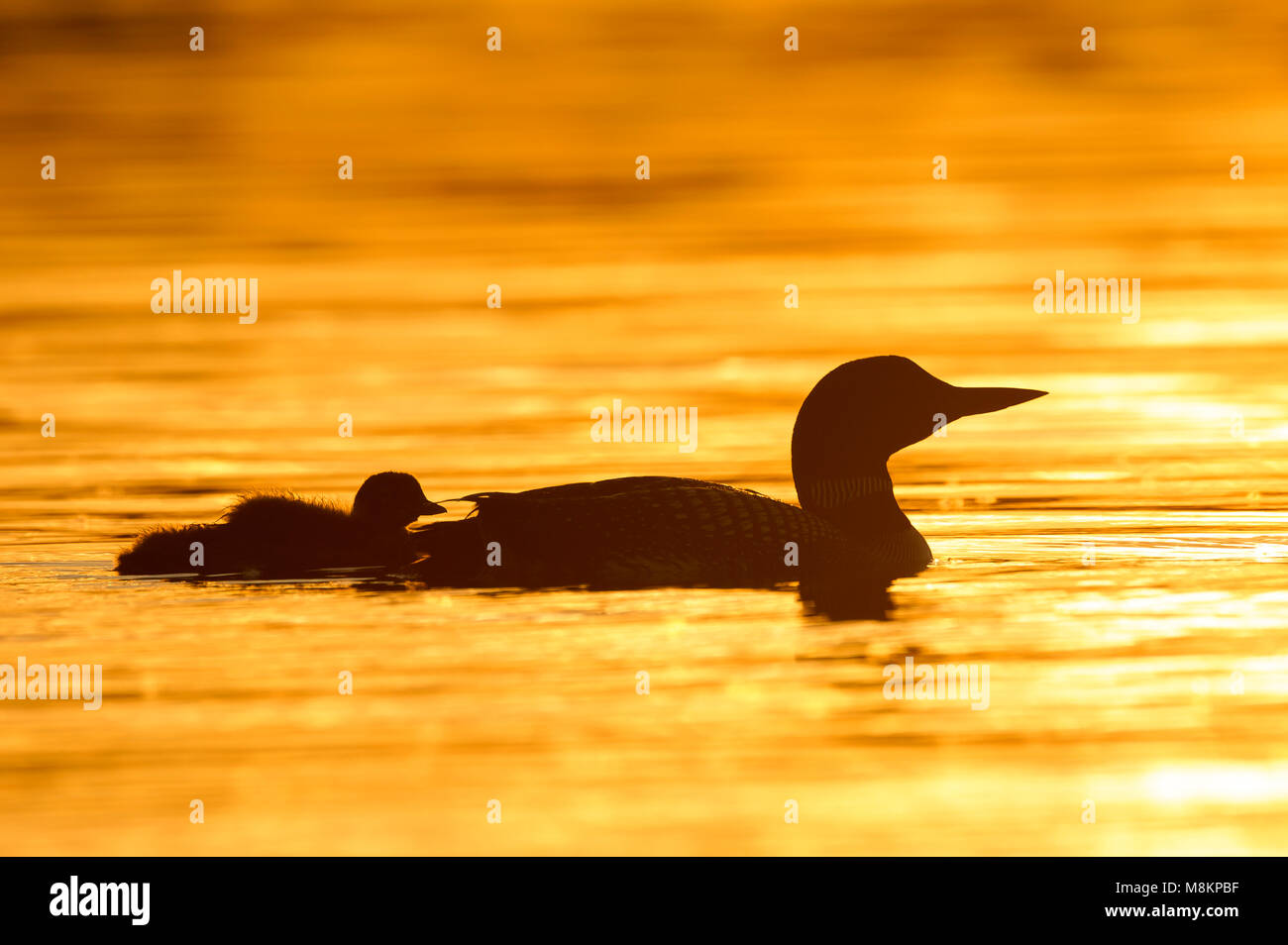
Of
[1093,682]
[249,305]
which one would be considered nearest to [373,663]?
[1093,682]

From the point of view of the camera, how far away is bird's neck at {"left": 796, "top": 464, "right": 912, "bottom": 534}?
7188mm

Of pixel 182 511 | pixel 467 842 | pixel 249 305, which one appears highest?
pixel 249 305

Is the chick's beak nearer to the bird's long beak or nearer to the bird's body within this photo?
the bird's body

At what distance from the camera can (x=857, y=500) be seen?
7.24 m

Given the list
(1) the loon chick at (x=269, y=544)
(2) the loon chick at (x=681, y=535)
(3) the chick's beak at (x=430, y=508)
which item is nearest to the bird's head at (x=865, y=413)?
(2) the loon chick at (x=681, y=535)

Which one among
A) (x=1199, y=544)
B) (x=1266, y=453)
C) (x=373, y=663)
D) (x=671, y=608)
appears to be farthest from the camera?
(x=1266, y=453)

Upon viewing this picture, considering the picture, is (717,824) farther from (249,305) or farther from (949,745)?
(249,305)

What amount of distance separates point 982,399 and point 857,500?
0.64m

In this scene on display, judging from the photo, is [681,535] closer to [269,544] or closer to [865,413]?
[865,413]

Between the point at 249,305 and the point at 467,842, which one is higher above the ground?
the point at 249,305

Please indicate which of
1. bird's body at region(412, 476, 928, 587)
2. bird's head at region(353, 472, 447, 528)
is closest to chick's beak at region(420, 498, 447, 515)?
bird's head at region(353, 472, 447, 528)

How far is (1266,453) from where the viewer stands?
30.0 feet

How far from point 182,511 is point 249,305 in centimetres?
367

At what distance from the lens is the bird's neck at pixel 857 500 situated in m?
7.19
